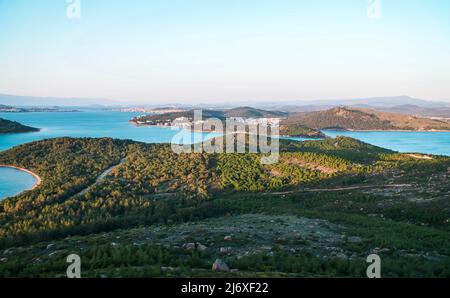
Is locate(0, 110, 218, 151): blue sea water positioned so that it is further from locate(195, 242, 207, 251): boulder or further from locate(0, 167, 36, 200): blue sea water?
locate(195, 242, 207, 251): boulder

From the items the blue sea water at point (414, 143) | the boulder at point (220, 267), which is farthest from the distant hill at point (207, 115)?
the boulder at point (220, 267)

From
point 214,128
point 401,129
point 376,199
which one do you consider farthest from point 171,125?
point 376,199

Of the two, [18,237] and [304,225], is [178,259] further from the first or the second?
[18,237]

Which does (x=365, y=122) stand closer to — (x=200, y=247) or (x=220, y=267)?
(x=200, y=247)

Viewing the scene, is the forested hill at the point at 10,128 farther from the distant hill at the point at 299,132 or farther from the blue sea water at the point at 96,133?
the distant hill at the point at 299,132

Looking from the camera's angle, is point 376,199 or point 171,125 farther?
point 171,125
